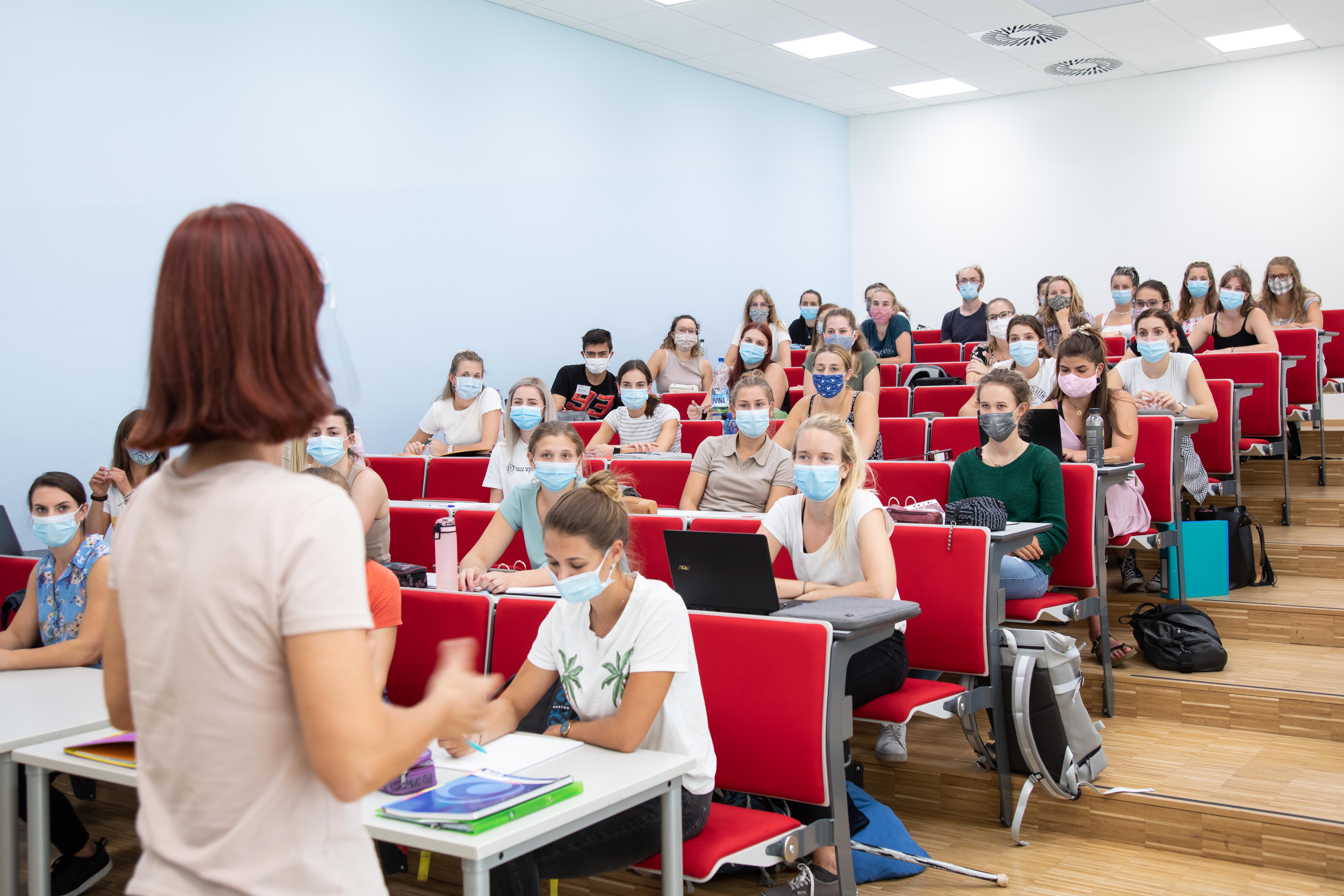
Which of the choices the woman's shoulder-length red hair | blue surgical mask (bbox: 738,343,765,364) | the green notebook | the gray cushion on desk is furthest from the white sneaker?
blue surgical mask (bbox: 738,343,765,364)

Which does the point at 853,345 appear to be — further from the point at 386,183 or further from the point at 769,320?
the point at 386,183

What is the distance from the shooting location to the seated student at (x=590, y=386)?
712 cm

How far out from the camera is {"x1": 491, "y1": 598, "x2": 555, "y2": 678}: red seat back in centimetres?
275

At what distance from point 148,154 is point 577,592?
4.62 meters

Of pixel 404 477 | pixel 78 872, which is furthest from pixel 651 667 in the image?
pixel 404 477

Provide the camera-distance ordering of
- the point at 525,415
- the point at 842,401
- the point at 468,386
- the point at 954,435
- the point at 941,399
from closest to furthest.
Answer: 1. the point at 525,415
2. the point at 954,435
3. the point at 842,401
4. the point at 941,399
5. the point at 468,386

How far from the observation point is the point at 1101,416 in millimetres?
4555

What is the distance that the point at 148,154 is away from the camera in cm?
570

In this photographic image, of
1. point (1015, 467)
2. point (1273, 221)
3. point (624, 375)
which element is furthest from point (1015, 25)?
point (1015, 467)

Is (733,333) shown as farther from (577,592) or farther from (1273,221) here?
(577,592)

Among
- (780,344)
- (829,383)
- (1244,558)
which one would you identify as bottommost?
(1244,558)

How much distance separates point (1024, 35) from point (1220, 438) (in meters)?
4.94

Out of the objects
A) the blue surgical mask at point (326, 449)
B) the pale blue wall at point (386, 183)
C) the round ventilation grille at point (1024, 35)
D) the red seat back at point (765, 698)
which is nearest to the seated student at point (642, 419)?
the pale blue wall at point (386, 183)

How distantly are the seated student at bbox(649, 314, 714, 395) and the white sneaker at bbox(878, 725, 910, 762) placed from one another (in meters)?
4.64
